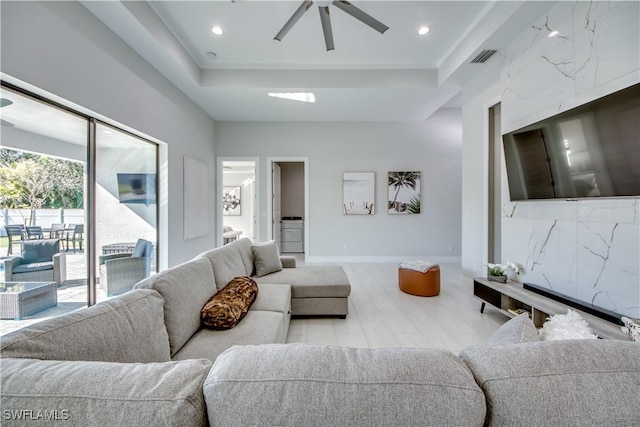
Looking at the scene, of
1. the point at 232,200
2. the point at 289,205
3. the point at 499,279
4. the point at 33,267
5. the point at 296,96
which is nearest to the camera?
the point at 33,267

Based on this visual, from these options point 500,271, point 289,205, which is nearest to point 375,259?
point 500,271

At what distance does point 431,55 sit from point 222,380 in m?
4.27

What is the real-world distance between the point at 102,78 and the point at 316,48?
2.40 m

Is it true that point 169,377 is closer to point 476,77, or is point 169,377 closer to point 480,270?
point 480,270

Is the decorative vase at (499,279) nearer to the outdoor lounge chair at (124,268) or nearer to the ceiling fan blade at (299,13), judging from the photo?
the ceiling fan blade at (299,13)

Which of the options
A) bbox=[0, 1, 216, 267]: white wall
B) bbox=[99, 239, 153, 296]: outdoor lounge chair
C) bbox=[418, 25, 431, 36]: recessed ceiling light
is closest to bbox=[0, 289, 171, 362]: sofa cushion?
bbox=[0, 1, 216, 267]: white wall

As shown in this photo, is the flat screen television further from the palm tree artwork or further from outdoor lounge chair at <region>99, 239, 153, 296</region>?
outdoor lounge chair at <region>99, 239, 153, 296</region>

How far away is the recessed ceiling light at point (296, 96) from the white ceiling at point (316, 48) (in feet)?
0.49

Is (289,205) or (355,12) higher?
(355,12)

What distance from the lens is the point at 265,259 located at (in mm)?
2992

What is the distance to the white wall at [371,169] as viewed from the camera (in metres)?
5.35

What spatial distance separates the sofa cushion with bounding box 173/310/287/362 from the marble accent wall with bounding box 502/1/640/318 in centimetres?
261

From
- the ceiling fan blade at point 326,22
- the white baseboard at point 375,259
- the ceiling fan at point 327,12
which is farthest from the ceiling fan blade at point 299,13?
the white baseboard at point 375,259

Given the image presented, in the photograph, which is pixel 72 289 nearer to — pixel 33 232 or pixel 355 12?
pixel 33 232
